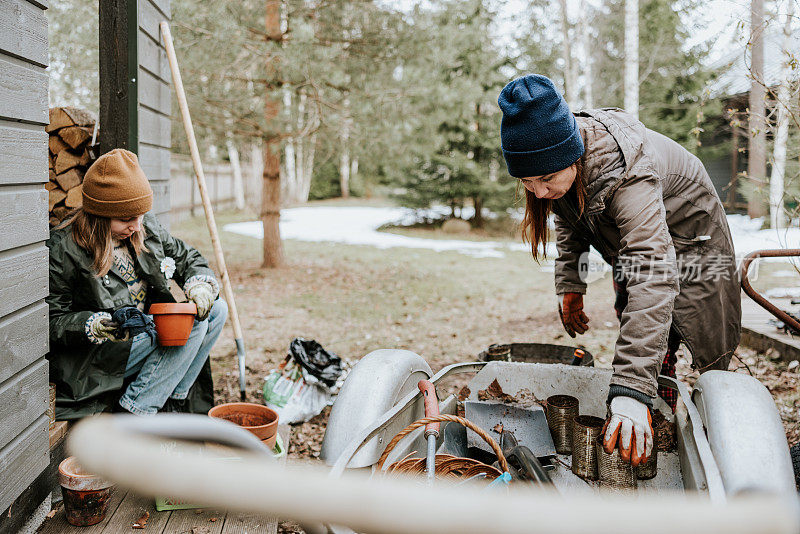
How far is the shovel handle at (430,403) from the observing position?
1865 millimetres

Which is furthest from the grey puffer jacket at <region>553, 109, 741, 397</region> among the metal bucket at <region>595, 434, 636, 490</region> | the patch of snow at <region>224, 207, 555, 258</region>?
the patch of snow at <region>224, 207, 555, 258</region>

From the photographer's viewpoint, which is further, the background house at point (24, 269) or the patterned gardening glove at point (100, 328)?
the patterned gardening glove at point (100, 328)

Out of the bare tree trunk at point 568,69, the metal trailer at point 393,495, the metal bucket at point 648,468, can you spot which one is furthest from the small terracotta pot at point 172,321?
the bare tree trunk at point 568,69

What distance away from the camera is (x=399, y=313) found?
7.20 m

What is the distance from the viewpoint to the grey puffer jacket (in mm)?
1939

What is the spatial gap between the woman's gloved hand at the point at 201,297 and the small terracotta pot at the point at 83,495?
922 millimetres

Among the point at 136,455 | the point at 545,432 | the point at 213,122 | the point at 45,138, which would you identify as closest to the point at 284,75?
the point at 213,122

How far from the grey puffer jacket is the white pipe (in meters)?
1.33

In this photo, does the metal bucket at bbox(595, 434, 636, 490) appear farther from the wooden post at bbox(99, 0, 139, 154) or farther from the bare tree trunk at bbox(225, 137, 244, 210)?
the bare tree trunk at bbox(225, 137, 244, 210)

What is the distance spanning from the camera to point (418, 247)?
13141 millimetres

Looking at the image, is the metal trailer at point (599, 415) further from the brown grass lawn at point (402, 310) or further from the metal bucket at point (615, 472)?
the brown grass lawn at point (402, 310)

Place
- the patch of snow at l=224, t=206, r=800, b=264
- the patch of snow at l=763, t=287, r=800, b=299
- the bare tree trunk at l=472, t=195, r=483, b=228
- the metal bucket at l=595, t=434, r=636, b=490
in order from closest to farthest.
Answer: the metal bucket at l=595, t=434, r=636, b=490, the patch of snow at l=763, t=287, r=800, b=299, the patch of snow at l=224, t=206, r=800, b=264, the bare tree trunk at l=472, t=195, r=483, b=228

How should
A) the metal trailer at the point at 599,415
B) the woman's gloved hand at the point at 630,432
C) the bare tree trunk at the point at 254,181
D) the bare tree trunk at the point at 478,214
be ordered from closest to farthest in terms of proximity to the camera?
the metal trailer at the point at 599,415 → the woman's gloved hand at the point at 630,432 → the bare tree trunk at the point at 478,214 → the bare tree trunk at the point at 254,181

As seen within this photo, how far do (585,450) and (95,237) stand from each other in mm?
2227
